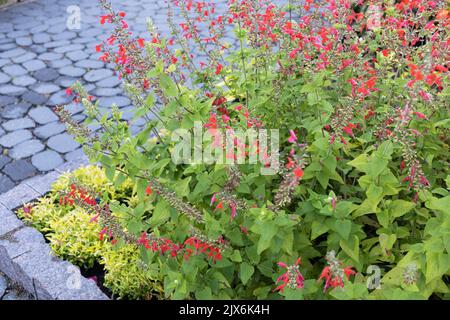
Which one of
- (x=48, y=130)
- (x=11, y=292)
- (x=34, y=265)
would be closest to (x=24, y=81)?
(x=48, y=130)

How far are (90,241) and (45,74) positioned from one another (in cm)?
315

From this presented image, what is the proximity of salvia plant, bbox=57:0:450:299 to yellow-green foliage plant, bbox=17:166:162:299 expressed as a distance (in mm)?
344

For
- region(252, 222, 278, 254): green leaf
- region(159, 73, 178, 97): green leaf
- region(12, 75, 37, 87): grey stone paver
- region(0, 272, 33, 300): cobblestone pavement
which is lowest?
region(0, 272, 33, 300): cobblestone pavement

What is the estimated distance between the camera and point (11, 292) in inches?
119

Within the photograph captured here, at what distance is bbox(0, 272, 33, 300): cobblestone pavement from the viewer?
9.80 ft

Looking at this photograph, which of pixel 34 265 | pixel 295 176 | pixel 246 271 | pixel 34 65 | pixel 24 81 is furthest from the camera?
pixel 34 65

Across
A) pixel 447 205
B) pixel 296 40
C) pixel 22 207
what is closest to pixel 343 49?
pixel 296 40

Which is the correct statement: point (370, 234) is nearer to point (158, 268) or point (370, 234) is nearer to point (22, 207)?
point (158, 268)

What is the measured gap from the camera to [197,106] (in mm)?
2178

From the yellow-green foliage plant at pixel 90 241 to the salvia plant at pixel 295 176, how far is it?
34 cm

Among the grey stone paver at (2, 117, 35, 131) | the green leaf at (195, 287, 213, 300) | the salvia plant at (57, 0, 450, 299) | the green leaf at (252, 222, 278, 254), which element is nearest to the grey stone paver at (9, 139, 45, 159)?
the grey stone paver at (2, 117, 35, 131)

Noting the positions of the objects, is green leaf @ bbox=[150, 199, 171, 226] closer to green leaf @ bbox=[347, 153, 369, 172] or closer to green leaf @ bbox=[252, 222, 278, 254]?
green leaf @ bbox=[252, 222, 278, 254]

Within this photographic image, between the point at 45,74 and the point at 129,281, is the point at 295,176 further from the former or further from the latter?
the point at 45,74

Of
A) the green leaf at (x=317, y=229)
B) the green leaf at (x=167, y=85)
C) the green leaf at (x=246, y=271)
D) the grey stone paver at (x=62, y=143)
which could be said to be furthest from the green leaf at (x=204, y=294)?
the grey stone paver at (x=62, y=143)
